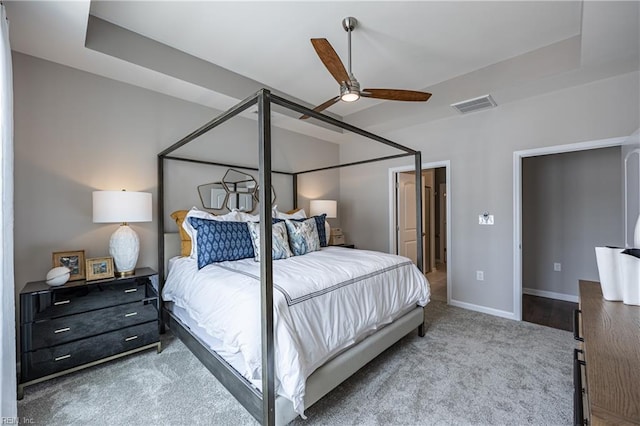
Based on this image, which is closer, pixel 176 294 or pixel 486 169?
pixel 176 294

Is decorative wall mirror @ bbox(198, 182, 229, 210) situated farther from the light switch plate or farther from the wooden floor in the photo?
the wooden floor

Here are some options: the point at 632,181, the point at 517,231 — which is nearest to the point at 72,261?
the point at 517,231

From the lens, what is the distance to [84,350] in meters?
2.18

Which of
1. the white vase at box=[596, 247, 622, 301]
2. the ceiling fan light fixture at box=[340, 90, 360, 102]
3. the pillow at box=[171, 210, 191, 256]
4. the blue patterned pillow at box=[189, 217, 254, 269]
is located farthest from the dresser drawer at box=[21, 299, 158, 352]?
the white vase at box=[596, 247, 622, 301]

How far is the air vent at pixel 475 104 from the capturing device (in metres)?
3.23

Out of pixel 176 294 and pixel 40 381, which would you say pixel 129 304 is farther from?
pixel 40 381

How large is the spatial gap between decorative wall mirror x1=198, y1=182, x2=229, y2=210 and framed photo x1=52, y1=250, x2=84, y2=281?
4.20ft

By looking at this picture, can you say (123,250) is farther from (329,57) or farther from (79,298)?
(329,57)

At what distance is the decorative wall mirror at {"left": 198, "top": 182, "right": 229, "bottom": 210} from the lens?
339 centimetres

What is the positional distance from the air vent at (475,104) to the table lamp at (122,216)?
139 inches

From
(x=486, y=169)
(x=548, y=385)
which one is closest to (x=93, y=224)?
(x=548, y=385)

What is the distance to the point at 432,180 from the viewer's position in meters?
6.32

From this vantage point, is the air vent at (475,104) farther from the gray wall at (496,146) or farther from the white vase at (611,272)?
the white vase at (611,272)

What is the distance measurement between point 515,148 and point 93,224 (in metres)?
4.59
